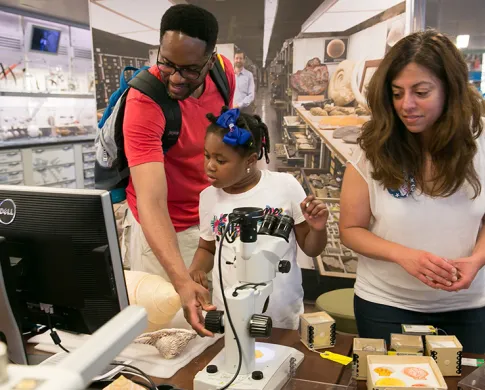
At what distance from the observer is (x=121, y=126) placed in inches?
69.9

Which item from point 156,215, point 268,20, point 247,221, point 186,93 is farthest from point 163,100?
point 268,20

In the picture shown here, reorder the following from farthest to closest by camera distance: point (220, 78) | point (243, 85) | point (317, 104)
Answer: point (243, 85) < point (317, 104) < point (220, 78)

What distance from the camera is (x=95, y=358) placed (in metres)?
0.39

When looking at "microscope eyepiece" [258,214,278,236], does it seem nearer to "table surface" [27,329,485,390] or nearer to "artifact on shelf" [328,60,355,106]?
"table surface" [27,329,485,390]

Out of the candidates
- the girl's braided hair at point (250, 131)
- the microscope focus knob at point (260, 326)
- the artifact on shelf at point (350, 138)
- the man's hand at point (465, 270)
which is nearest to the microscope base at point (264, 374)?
the microscope focus knob at point (260, 326)

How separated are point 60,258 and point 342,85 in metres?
2.56

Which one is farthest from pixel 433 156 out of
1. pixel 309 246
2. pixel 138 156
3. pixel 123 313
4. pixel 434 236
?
pixel 123 313

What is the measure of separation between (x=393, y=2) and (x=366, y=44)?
29cm

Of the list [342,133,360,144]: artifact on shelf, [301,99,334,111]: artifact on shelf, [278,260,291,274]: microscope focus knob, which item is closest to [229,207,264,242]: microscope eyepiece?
[278,260,291,274]: microscope focus knob

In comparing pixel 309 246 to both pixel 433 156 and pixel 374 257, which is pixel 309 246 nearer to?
pixel 374 257

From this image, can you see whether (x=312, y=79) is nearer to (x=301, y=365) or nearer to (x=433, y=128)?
(x=433, y=128)

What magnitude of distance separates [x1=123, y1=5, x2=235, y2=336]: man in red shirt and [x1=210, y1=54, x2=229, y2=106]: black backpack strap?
0.07ft

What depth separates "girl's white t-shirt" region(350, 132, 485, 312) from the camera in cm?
141

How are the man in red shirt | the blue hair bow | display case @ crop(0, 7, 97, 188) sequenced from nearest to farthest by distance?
the man in red shirt, the blue hair bow, display case @ crop(0, 7, 97, 188)
